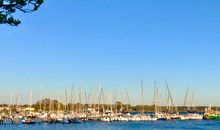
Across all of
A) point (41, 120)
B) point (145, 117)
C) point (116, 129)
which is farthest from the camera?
point (145, 117)

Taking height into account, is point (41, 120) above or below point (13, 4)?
below

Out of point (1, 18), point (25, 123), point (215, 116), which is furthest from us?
point (215, 116)

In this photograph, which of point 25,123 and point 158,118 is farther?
point 158,118

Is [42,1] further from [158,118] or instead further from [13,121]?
[158,118]

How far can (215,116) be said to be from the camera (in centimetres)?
16225

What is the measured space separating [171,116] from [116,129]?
4668 centimetres

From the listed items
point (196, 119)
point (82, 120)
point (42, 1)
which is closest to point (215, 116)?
point (196, 119)

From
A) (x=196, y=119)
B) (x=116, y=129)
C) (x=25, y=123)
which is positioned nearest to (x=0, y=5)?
(x=116, y=129)

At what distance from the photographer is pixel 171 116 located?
142500 millimetres

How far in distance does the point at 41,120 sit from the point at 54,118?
669 cm

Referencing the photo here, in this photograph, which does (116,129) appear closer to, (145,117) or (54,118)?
(54,118)

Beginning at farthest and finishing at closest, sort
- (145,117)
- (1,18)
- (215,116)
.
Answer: (215,116)
(145,117)
(1,18)

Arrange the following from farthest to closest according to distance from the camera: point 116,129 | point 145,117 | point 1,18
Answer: point 145,117 < point 116,129 < point 1,18

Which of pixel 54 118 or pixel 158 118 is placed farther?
pixel 158 118
